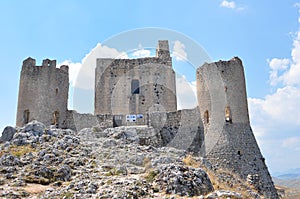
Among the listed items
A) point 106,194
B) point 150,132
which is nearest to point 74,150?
point 106,194

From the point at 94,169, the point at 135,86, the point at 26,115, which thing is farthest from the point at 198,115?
the point at 26,115

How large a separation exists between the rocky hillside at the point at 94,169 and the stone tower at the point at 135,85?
8.51 meters

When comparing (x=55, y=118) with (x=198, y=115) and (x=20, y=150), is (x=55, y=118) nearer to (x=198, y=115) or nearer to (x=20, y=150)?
(x=20, y=150)

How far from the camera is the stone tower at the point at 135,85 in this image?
27.5 m

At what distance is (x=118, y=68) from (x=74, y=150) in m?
14.6

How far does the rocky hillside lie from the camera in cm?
1028

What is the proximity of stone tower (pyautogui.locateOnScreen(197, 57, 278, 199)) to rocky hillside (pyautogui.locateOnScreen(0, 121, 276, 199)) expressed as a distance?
1.34m

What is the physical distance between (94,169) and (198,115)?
37.5ft

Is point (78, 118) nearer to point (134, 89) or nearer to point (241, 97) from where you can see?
point (134, 89)

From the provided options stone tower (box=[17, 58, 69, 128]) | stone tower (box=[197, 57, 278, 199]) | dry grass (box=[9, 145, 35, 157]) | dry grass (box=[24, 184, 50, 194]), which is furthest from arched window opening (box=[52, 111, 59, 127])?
dry grass (box=[24, 184, 50, 194])

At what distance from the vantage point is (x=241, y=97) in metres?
21.5

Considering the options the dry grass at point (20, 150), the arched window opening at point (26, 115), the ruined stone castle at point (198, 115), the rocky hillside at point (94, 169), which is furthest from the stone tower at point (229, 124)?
the arched window opening at point (26, 115)

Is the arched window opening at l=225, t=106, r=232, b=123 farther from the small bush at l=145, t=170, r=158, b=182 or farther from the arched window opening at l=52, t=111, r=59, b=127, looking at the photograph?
the arched window opening at l=52, t=111, r=59, b=127

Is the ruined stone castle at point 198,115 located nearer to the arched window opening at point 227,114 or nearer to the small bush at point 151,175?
the arched window opening at point 227,114
